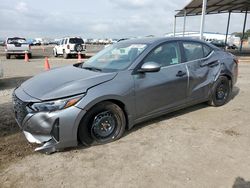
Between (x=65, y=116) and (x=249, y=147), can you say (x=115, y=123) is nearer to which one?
(x=65, y=116)

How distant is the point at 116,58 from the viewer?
4.81 m

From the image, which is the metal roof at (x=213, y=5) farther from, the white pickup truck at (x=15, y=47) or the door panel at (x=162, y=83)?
the door panel at (x=162, y=83)

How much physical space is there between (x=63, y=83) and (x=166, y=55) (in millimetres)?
1998

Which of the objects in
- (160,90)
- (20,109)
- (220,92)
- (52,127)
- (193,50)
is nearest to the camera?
(52,127)

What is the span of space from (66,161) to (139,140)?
123 cm

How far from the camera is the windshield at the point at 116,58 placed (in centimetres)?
448

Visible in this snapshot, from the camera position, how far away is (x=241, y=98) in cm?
696

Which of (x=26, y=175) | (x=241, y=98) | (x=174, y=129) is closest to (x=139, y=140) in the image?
(x=174, y=129)

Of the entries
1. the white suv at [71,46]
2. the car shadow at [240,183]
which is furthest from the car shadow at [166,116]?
the white suv at [71,46]

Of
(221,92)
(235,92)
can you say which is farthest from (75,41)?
(221,92)

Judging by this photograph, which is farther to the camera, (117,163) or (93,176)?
(117,163)

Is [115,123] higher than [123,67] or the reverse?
the reverse

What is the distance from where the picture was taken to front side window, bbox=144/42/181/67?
464 cm

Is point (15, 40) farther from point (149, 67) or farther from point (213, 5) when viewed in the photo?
point (149, 67)
